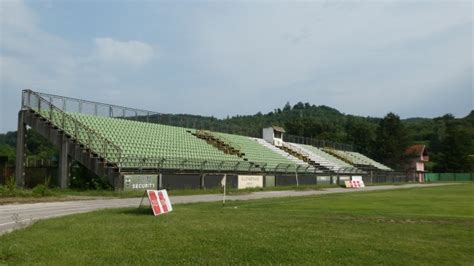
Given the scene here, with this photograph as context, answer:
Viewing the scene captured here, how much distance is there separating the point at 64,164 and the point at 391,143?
293ft

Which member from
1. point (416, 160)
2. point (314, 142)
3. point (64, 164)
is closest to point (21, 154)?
point (64, 164)

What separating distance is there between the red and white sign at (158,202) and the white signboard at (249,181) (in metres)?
27.5

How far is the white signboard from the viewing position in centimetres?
4770

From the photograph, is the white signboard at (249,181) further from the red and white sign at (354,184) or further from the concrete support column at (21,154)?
the concrete support column at (21,154)

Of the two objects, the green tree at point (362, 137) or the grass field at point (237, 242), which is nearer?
the grass field at point (237, 242)

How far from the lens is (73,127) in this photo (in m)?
37.9

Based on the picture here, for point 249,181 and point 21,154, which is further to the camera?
point 249,181

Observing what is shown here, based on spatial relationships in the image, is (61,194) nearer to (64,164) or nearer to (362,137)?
(64,164)

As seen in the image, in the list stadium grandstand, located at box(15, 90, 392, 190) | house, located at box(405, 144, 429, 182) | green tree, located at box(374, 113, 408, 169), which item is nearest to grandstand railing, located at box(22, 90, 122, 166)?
stadium grandstand, located at box(15, 90, 392, 190)

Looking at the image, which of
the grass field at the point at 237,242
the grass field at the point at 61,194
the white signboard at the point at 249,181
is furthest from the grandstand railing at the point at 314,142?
the grass field at the point at 237,242

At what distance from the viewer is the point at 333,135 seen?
125 m

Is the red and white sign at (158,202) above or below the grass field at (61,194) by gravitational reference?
above

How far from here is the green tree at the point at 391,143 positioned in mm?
112000

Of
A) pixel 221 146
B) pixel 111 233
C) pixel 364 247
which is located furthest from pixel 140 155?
pixel 364 247
